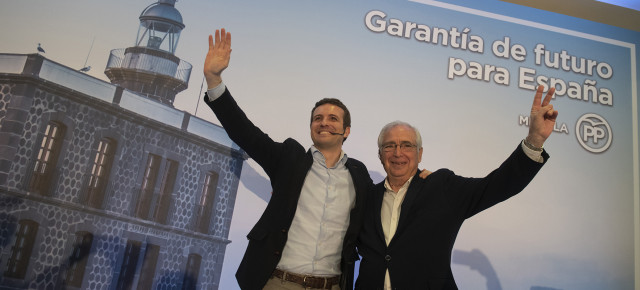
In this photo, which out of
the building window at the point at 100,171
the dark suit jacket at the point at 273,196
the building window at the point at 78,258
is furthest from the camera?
the building window at the point at 100,171

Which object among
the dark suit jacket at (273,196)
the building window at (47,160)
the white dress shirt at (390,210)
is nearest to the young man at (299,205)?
the dark suit jacket at (273,196)

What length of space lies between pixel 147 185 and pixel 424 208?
2.14m

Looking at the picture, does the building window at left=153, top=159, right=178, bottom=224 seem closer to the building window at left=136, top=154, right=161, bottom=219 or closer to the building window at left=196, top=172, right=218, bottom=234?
the building window at left=136, top=154, right=161, bottom=219

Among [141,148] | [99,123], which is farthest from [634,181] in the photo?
[99,123]

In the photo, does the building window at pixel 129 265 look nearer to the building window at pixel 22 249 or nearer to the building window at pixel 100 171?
the building window at pixel 100 171

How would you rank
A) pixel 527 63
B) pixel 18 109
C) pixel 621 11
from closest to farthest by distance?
1. pixel 18 109
2. pixel 527 63
3. pixel 621 11

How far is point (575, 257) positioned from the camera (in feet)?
12.8

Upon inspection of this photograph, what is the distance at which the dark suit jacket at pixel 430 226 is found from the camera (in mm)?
2078

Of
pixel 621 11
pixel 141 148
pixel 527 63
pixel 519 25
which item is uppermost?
pixel 621 11

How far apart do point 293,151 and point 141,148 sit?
5.33 feet

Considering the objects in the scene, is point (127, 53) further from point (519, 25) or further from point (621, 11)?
point (621, 11)

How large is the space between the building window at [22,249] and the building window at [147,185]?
2.10 ft

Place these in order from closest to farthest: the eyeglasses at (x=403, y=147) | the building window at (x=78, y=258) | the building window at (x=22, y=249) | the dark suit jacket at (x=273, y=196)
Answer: the dark suit jacket at (x=273, y=196) < the eyeglasses at (x=403, y=147) < the building window at (x=22, y=249) < the building window at (x=78, y=258)

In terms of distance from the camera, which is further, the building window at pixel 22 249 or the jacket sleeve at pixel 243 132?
the building window at pixel 22 249
